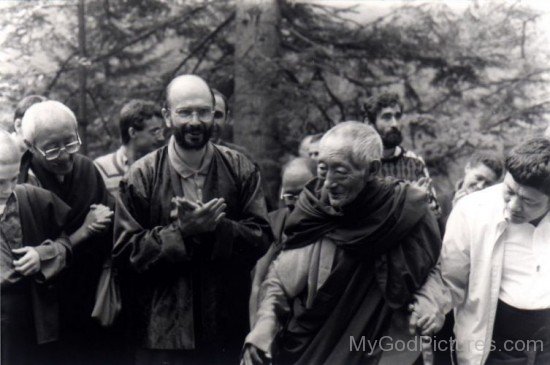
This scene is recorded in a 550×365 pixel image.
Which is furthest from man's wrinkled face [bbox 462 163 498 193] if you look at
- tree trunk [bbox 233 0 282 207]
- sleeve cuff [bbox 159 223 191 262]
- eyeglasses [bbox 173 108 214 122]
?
tree trunk [bbox 233 0 282 207]

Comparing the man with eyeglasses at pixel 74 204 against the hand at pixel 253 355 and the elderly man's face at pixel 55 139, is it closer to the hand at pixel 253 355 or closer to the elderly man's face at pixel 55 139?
the elderly man's face at pixel 55 139

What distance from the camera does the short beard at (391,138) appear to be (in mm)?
6682

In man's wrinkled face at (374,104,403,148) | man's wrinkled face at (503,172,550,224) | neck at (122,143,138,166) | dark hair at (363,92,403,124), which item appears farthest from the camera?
dark hair at (363,92,403,124)

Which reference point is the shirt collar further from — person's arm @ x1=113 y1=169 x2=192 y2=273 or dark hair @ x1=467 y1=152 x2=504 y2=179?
dark hair @ x1=467 y1=152 x2=504 y2=179

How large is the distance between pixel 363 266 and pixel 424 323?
0.43 meters

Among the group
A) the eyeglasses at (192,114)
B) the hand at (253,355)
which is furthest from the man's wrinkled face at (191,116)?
the hand at (253,355)

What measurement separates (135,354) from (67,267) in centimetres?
64

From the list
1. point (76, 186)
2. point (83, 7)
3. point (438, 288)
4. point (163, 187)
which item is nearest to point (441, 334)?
point (438, 288)

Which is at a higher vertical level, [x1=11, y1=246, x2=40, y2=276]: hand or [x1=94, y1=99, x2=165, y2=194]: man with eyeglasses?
[x1=94, y1=99, x2=165, y2=194]: man with eyeglasses

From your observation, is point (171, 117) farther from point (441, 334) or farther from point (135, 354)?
point (441, 334)

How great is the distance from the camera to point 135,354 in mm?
Result: 5086

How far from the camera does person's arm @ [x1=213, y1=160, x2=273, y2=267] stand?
483cm

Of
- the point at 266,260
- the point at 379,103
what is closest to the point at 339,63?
the point at 379,103

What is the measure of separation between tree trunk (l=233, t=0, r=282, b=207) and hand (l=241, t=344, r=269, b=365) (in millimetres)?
4432
